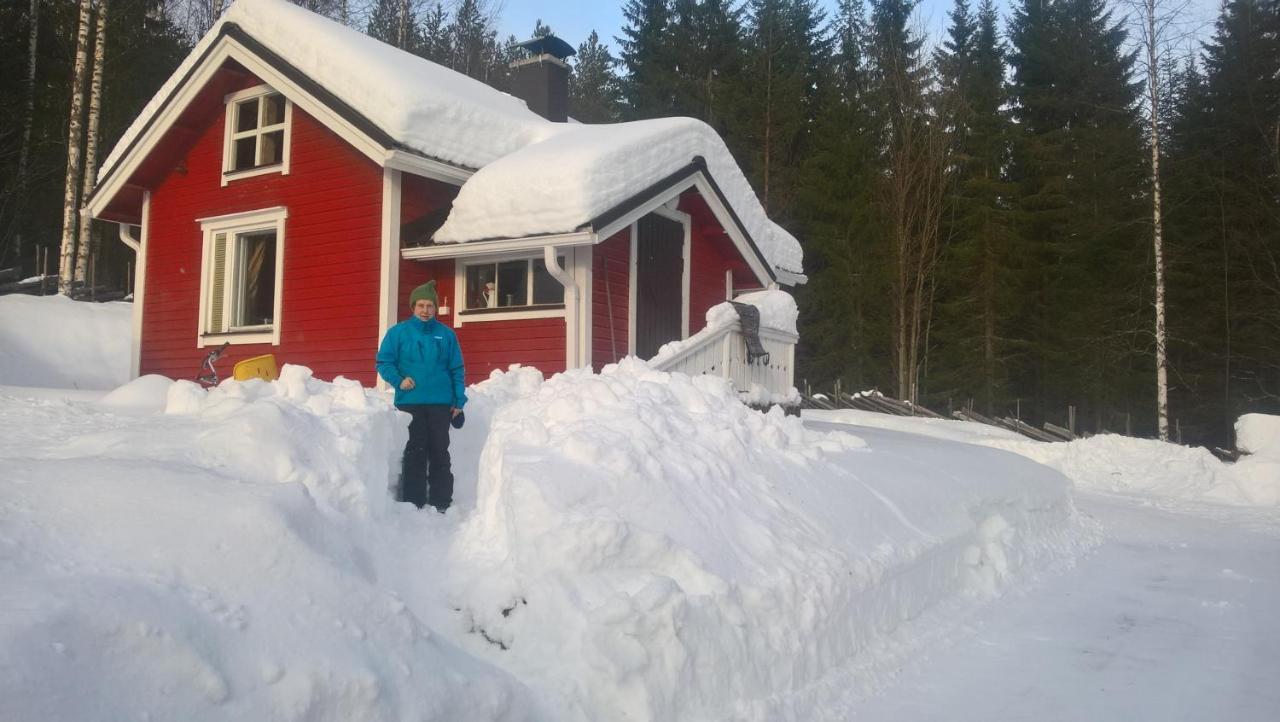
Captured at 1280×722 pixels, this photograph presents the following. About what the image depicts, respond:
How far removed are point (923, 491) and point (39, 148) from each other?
31032 mm

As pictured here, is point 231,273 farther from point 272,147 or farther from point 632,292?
point 632,292

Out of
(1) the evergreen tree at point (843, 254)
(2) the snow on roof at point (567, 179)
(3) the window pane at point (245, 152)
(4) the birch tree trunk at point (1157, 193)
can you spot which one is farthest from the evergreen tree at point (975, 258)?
(3) the window pane at point (245, 152)

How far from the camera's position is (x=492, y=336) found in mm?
11852

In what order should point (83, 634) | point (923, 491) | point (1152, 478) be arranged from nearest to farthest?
point (83, 634)
point (923, 491)
point (1152, 478)

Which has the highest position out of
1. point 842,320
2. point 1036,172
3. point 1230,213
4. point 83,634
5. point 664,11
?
point 664,11

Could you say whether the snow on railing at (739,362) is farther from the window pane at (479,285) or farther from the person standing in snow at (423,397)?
the person standing in snow at (423,397)

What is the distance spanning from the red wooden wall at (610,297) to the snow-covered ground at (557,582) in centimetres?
385

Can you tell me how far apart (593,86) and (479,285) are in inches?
1360

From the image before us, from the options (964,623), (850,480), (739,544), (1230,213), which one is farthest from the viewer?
(1230,213)

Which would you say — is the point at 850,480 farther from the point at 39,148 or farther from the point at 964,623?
the point at 39,148

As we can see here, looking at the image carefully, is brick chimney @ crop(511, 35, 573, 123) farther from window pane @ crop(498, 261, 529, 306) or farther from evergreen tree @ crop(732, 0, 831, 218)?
evergreen tree @ crop(732, 0, 831, 218)

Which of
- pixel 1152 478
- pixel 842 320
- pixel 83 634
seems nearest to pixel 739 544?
pixel 83 634

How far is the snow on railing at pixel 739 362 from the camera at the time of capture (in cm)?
1035

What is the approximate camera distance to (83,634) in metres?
2.86
